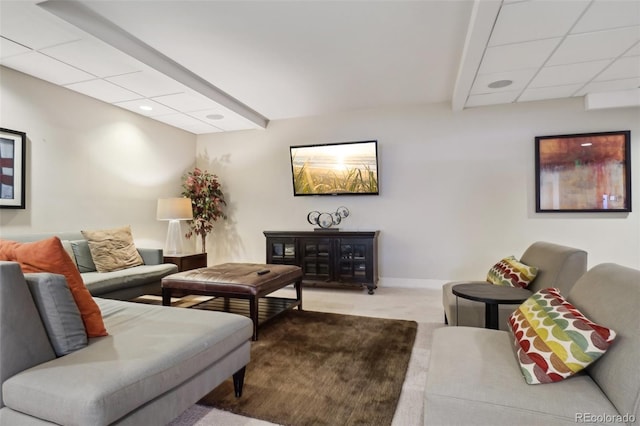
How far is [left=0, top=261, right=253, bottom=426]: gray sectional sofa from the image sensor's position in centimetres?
115

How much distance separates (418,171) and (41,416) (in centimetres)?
449

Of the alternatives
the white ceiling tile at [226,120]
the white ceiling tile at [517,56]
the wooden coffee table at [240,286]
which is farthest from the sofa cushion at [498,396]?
the white ceiling tile at [226,120]

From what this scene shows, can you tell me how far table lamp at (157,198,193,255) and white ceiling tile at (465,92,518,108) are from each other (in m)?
4.06

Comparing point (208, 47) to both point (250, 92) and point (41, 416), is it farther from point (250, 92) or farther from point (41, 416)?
point (41, 416)

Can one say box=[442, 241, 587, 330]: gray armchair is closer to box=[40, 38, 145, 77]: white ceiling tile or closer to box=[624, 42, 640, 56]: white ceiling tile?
box=[624, 42, 640, 56]: white ceiling tile

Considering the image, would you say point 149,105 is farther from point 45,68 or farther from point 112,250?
point 112,250

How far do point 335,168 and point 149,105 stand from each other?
8.60ft

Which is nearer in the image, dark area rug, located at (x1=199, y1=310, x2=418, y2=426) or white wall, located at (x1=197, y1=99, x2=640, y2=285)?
dark area rug, located at (x1=199, y1=310, x2=418, y2=426)

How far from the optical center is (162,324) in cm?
173

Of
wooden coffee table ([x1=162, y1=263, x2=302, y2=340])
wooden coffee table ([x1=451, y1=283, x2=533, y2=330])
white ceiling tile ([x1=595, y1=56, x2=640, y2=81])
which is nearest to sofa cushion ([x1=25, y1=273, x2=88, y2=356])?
wooden coffee table ([x1=162, y1=263, x2=302, y2=340])

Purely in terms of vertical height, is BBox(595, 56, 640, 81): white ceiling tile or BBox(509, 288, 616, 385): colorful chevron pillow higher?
BBox(595, 56, 640, 81): white ceiling tile

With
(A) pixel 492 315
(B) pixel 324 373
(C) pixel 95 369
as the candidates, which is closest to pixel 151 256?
Result: (B) pixel 324 373

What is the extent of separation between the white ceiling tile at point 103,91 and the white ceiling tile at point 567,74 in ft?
14.8

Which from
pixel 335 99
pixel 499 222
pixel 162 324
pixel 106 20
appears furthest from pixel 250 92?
pixel 499 222
